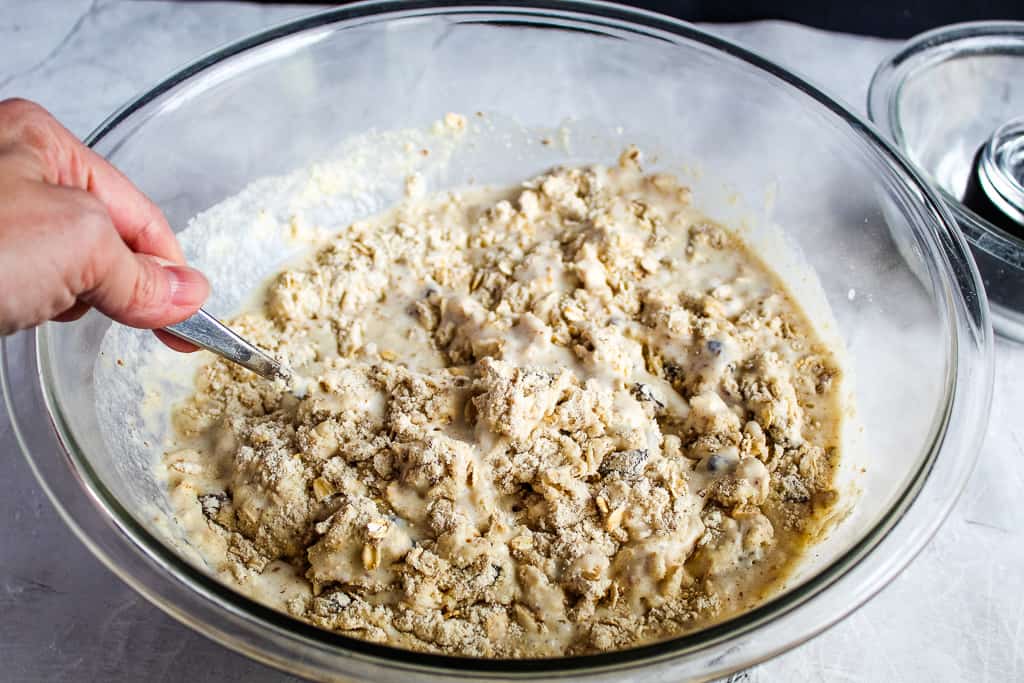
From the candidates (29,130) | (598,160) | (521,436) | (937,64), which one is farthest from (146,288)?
(937,64)

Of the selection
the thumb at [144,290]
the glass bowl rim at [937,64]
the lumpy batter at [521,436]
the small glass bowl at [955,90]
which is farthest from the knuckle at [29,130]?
the small glass bowl at [955,90]

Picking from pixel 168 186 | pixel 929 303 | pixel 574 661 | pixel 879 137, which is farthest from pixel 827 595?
pixel 168 186

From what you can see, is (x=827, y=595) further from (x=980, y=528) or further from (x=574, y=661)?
(x=980, y=528)

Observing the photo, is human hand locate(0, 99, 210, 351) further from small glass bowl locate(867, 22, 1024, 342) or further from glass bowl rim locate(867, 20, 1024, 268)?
small glass bowl locate(867, 22, 1024, 342)

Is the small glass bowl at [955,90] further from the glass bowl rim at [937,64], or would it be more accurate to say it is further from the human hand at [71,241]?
the human hand at [71,241]

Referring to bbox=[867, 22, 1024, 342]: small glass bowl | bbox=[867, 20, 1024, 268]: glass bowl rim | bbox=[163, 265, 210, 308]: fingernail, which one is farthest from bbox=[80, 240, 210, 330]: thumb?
bbox=[867, 22, 1024, 342]: small glass bowl
